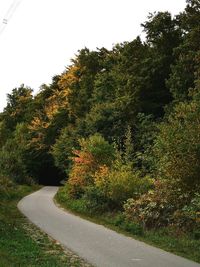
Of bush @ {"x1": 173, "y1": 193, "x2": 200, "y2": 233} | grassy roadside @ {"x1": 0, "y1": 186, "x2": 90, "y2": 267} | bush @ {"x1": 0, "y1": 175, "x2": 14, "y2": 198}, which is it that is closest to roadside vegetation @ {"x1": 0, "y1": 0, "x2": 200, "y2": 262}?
bush @ {"x1": 173, "y1": 193, "x2": 200, "y2": 233}

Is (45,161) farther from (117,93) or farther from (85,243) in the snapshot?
(85,243)

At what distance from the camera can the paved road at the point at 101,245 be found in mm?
12900

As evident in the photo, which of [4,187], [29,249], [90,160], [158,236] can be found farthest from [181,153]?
[4,187]

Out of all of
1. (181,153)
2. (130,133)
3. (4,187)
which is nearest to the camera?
(181,153)

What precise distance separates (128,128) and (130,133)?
0.80 metres

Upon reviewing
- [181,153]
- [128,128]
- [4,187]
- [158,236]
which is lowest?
[158,236]

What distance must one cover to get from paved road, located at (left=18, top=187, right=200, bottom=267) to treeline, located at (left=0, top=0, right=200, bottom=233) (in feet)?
6.03

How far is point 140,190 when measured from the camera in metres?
22.9

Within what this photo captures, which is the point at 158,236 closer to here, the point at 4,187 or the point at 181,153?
the point at 181,153

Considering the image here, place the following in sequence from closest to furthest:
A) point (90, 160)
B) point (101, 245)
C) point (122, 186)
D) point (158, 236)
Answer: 1. point (101, 245)
2. point (158, 236)
3. point (122, 186)
4. point (90, 160)

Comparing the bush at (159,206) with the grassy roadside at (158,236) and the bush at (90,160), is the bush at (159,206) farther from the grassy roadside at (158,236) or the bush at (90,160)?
the bush at (90,160)

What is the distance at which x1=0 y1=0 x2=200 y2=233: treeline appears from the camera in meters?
18.5

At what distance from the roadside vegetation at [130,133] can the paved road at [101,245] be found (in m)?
0.92

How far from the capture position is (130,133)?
30.5 metres
